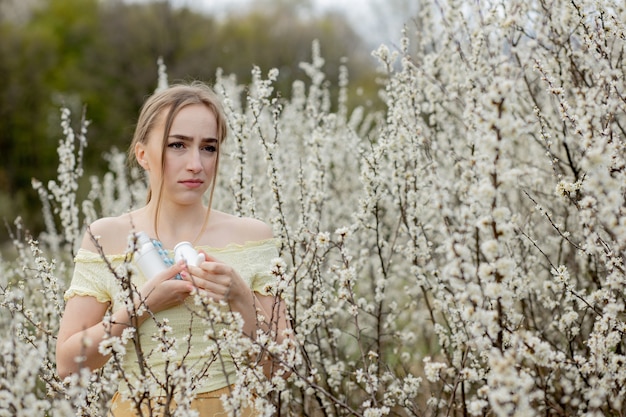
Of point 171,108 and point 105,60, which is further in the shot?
point 105,60

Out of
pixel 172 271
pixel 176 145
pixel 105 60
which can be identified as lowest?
pixel 172 271

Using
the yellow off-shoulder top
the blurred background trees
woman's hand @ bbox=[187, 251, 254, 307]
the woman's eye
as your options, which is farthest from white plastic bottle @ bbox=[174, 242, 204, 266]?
the blurred background trees

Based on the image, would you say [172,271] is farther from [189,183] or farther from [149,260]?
[189,183]

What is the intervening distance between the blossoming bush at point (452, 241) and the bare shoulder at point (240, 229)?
140 mm

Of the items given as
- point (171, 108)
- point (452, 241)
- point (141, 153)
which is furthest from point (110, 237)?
point (452, 241)

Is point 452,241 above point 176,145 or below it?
below

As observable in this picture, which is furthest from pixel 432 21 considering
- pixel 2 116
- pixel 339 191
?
pixel 2 116

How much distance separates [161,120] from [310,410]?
1.90m

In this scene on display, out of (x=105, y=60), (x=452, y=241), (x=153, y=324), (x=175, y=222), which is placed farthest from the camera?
(x=105, y=60)

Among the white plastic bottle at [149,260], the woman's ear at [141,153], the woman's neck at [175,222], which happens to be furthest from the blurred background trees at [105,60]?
the white plastic bottle at [149,260]

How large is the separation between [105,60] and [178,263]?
57.6 ft

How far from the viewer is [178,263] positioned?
74.8 inches

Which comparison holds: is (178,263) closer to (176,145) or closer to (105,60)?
(176,145)

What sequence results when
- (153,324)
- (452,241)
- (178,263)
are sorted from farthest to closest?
(153,324) → (178,263) → (452,241)
